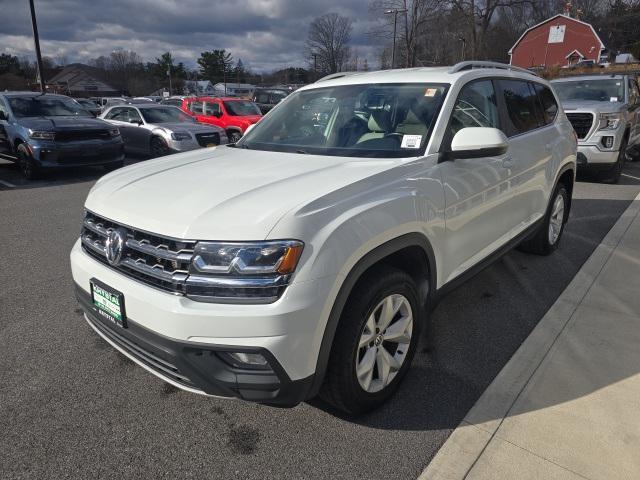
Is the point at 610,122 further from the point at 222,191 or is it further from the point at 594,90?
the point at 222,191

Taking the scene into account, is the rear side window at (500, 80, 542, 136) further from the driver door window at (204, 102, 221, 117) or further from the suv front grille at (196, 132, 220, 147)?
the driver door window at (204, 102, 221, 117)

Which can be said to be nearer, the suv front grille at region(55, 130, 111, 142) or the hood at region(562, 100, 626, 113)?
the hood at region(562, 100, 626, 113)

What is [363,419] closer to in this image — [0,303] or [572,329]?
[572,329]

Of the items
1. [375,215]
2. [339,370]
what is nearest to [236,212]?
[375,215]

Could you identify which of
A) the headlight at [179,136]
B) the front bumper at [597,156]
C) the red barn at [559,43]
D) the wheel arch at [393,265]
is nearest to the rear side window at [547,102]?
the wheel arch at [393,265]

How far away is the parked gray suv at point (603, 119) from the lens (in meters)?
8.37

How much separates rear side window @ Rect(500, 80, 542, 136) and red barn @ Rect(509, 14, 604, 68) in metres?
55.7

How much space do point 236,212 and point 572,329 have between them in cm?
268

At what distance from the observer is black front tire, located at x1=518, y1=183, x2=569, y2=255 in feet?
15.3

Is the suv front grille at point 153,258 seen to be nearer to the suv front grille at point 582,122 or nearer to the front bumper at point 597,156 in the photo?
the front bumper at point 597,156

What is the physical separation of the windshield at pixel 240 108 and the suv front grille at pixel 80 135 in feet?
18.1

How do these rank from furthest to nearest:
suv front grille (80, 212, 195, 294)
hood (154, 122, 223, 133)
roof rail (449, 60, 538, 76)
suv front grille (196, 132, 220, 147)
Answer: suv front grille (196, 132, 220, 147) → hood (154, 122, 223, 133) → roof rail (449, 60, 538, 76) → suv front grille (80, 212, 195, 294)

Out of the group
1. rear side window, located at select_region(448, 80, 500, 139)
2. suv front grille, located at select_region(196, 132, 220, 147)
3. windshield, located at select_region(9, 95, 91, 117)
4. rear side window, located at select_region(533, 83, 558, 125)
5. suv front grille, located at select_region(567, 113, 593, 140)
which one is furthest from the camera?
suv front grille, located at select_region(196, 132, 220, 147)

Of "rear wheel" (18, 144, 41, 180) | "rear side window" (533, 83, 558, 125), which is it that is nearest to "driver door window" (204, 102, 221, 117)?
"rear wheel" (18, 144, 41, 180)
